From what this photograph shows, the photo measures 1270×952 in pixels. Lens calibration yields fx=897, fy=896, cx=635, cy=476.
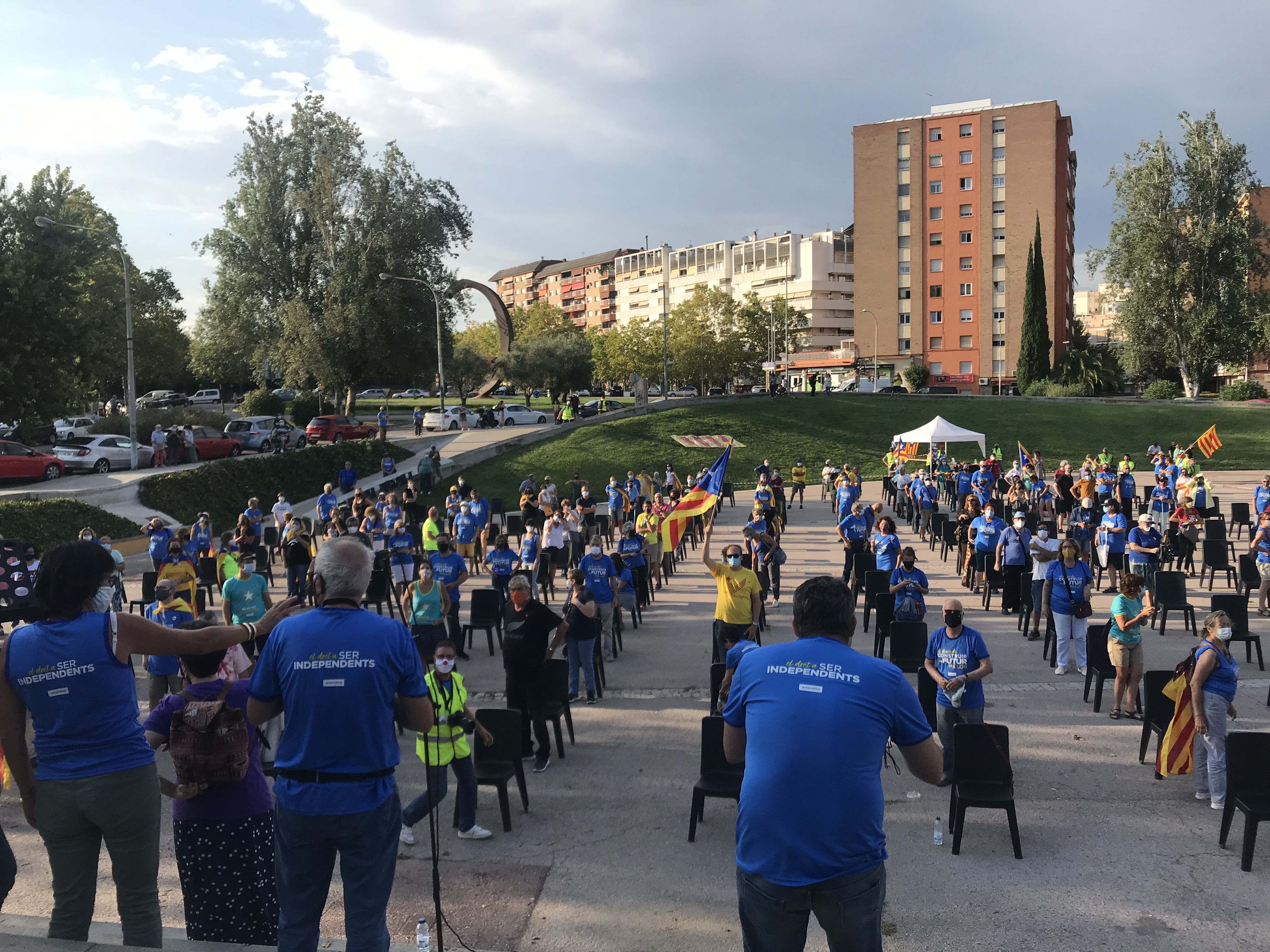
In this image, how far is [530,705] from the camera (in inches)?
332

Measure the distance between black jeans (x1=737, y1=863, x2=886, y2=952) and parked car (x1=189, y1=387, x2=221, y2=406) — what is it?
74.3 m

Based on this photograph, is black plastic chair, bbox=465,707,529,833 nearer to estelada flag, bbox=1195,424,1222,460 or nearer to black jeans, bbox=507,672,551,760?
black jeans, bbox=507,672,551,760

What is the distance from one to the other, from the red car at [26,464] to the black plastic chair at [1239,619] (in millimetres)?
31226

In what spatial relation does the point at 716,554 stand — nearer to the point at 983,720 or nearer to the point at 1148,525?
the point at 1148,525

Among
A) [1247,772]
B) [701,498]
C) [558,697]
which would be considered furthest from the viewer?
[701,498]

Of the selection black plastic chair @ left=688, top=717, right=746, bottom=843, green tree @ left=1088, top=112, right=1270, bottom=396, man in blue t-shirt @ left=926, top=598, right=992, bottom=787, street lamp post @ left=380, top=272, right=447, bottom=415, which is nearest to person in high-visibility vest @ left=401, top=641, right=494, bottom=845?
black plastic chair @ left=688, top=717, right=746, bottom=843

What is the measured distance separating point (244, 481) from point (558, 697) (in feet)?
78.2

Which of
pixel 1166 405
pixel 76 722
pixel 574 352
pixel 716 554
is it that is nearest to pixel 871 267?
pixel 574 352

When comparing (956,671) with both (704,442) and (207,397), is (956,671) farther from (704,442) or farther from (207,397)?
(207,397)

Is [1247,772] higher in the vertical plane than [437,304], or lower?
lower

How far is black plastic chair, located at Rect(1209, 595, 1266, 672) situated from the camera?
10883mm

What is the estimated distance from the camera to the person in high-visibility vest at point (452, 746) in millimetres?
6496

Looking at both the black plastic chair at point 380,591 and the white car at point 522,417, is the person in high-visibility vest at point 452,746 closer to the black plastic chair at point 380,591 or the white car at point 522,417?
the black plastic chair at point 380,591

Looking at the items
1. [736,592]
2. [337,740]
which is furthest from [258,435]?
[337,740]
